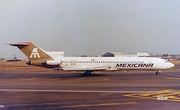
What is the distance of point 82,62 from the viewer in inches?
1367

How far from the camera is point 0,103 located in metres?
14.2

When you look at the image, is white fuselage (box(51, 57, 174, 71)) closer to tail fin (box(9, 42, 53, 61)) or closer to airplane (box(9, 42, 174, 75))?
airplane (box(9, 42, 174, 75))

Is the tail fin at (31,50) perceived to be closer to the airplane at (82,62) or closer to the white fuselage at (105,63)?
the airplane at (82,62)

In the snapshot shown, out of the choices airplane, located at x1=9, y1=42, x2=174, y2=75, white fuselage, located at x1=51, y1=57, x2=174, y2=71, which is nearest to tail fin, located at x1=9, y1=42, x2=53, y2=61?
airplane, located at x1=9, y1=42, x2=174, y2=75

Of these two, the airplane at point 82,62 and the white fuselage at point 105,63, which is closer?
the airplane at point 82,62

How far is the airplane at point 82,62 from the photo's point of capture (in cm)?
3291

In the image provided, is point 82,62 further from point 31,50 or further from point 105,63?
point 31,50

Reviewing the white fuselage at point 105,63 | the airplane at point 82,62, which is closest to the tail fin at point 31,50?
the airplane at point 82,62

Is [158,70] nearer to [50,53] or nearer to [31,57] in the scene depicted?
[50,53]

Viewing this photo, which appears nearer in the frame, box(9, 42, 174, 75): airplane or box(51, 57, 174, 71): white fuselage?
box(9, 42, 174, 75): airplane

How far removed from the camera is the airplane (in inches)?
1296

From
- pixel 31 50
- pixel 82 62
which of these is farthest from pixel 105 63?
pixel 31 50

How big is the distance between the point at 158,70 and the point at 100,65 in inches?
337

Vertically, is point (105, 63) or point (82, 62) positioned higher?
point (82, 62)
